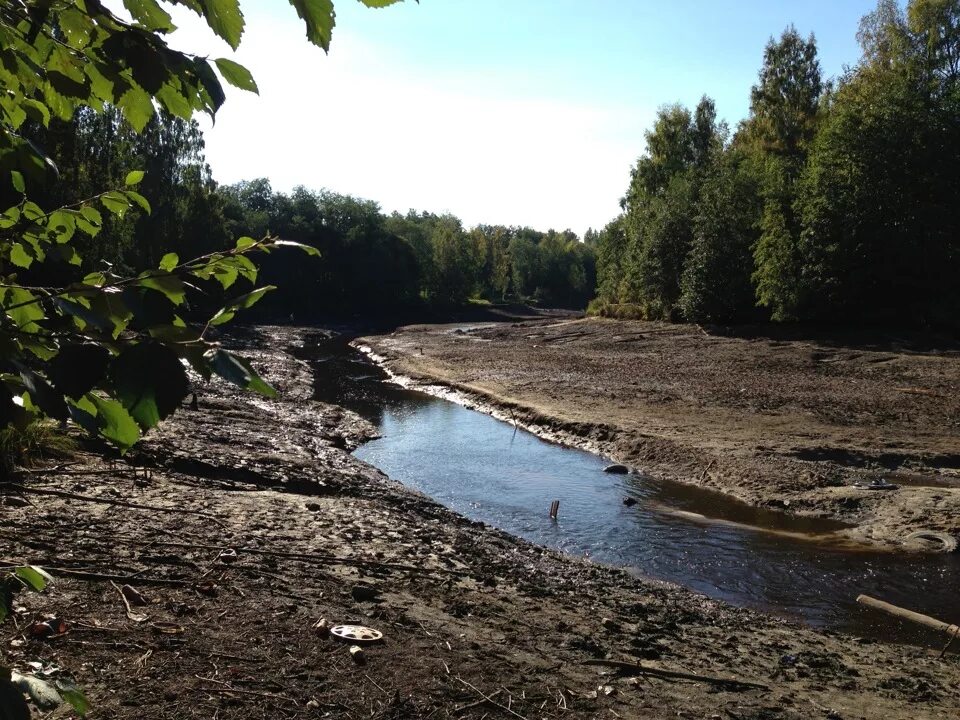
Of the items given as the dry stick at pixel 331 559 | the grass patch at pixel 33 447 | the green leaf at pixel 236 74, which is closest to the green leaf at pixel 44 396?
the green leaf at pixel 236 74

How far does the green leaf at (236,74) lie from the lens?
1495 mm

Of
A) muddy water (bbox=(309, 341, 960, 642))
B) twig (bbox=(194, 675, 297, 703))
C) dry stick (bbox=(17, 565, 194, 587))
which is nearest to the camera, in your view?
twig (bbox=(194, 675, 297, 703))

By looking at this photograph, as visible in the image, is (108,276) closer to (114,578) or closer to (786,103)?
(114,578)

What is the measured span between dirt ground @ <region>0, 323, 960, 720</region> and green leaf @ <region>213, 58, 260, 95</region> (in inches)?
53.2

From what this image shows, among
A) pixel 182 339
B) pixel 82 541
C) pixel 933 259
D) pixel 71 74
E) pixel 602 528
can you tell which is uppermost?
pixel 933 259

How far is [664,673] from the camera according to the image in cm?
605

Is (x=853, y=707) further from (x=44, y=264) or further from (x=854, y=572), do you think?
(x=44, y=264)

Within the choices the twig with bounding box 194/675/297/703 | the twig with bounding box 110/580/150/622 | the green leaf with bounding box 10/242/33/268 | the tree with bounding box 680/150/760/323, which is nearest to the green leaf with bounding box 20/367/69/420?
the green leaf with bounding box 10/242/33/268

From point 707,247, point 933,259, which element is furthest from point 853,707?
point 707,247

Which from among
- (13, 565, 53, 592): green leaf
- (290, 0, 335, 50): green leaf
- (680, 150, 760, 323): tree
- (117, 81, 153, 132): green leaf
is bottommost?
(13, 565, 53, 592): green leaf

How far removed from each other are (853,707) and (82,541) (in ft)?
20.2

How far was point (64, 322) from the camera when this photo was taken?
1.49m

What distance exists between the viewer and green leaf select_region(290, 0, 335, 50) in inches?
55.1

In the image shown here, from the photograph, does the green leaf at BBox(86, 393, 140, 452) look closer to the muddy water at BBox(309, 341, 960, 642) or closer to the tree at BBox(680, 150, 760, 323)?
the muddy water at BBox(309, 341, 960, 642)
